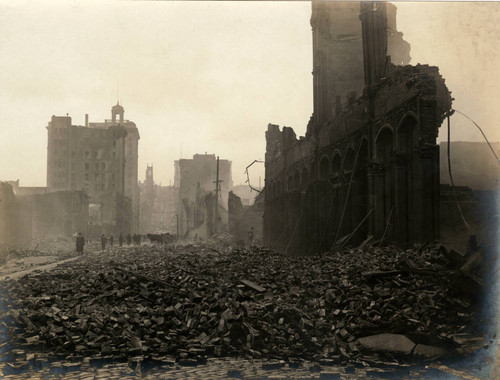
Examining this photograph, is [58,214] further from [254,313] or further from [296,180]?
[254,313]

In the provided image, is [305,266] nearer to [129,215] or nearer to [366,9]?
[366,9]

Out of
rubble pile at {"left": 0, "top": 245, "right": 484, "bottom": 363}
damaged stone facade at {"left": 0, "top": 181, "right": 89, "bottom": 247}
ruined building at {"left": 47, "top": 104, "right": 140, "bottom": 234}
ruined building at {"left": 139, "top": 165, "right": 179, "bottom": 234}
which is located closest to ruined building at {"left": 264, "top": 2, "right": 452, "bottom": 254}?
rubble pile at {"left": 0, "top": 245, "right": 484, "bottom": 363}

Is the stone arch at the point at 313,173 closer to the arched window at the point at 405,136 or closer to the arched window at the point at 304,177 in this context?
the arched window at the point at 304,177

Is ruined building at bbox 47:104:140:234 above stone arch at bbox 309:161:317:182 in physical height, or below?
above

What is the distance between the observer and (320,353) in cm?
730

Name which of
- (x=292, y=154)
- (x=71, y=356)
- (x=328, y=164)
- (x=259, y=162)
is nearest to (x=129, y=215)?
(x=259, y=162)

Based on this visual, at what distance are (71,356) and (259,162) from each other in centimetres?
2810

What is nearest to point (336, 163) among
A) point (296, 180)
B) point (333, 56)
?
point (296, 180)

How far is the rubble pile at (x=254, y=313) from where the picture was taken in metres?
7.58

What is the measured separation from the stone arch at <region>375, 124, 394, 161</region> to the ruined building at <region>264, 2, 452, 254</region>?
0.03m

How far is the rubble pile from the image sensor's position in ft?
24.9

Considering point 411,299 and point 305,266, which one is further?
point 305,266

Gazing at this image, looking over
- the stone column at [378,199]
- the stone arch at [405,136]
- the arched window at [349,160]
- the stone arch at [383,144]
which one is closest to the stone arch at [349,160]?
the arched window at [349,160]

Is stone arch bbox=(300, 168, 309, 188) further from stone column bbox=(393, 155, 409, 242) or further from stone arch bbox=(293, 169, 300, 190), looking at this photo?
stone column bbox=(393, 155, 409, 242)
